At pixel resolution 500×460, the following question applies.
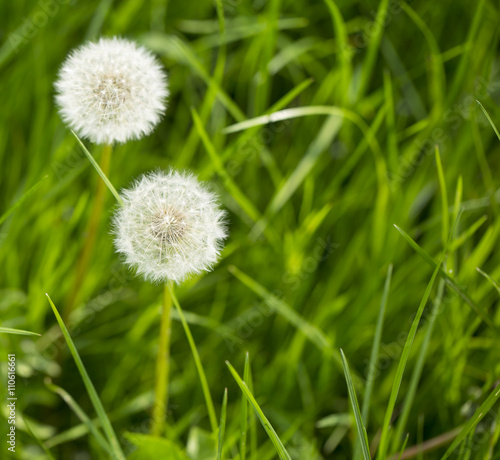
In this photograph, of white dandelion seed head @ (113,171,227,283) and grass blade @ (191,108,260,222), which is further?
grass blade @ (191,108,260,222)

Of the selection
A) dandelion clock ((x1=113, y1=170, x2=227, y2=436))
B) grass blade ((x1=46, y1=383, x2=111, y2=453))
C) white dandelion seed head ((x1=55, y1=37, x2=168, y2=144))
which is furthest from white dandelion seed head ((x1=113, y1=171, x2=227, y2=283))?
grass blade ((x1=46, y1=383, x2=111, y2=453))

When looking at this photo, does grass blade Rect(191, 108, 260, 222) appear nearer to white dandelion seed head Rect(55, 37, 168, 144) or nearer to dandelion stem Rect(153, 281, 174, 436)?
white dandelion seed head Rect(55, 37, 168, 144)

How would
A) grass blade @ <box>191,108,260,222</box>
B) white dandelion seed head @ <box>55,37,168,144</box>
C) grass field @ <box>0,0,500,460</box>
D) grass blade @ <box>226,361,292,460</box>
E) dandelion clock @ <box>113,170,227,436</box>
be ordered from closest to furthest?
grass blade @ <box>226,361,292,460</box>, dandelion clock @ <box>113,170,227,436</box>, white dandelion seed head @ <box>55,37,168,144</box>, grass blade @ <box>191,108,260,222</box>, grass field @ <box>0,0,500,460</box>

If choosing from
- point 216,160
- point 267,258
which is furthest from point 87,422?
point 267,258

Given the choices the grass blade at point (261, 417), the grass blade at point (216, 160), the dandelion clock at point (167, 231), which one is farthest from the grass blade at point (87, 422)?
the grass blade at point (216, 160)

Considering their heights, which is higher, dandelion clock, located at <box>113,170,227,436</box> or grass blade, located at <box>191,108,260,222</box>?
grass blade, located at <box>191,108,260,222</box>

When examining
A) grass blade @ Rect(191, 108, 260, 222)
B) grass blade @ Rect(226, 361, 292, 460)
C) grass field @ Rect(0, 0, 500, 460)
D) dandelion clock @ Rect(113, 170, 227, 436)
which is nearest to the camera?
grass blade @ Rect(226, 361, 292, 460)

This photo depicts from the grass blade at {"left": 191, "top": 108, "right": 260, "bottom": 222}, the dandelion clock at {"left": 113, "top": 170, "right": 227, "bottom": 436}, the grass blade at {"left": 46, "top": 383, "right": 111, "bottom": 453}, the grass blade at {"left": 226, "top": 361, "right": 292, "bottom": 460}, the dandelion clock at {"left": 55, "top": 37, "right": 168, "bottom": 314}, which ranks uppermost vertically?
the dandelion clock at {"left": 55, "top": 37, "right": 168, "bottom": 314}
